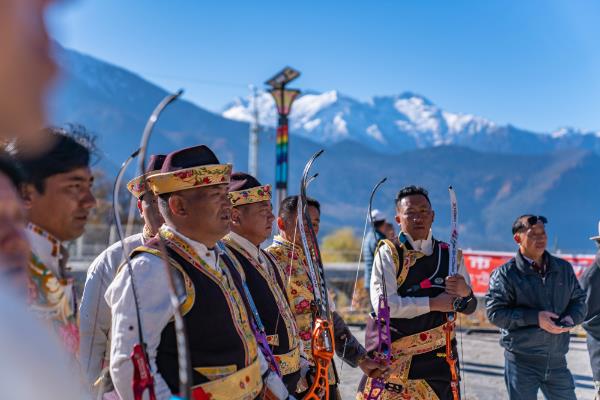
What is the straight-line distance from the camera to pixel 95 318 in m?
2.95

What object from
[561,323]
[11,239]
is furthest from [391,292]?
[11,239]

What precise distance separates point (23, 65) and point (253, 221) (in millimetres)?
2813

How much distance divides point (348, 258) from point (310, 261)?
2592cm

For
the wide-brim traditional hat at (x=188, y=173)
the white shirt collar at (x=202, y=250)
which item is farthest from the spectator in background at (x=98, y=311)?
the white shirt collar at (x=202, y=250)

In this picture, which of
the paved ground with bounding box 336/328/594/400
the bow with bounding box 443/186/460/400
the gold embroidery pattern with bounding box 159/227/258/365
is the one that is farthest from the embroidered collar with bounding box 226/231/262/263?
Answer: the paved ground with bounding box 336/328/594/400

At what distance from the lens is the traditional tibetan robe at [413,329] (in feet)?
12.9

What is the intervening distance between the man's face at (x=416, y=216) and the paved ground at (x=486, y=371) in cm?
188

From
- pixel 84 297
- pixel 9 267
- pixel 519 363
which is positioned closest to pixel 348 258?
pixel 519 363

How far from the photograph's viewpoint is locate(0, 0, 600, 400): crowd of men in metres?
0.94

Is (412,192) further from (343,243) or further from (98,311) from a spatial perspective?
(343,243)

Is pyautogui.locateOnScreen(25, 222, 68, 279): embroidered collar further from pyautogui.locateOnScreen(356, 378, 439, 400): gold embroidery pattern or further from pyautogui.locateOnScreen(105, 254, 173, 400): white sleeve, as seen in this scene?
pyautogui.locateOnScreen(356, 378, 439, 400): gold embroidery pattern

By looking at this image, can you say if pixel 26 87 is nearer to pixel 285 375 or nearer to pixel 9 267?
pixel 9 267

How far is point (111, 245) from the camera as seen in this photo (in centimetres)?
323

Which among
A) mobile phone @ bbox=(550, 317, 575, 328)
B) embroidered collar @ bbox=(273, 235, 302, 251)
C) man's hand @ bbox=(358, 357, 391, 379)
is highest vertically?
embroidered collar @ bbox=(273, 235, 302, 251)
